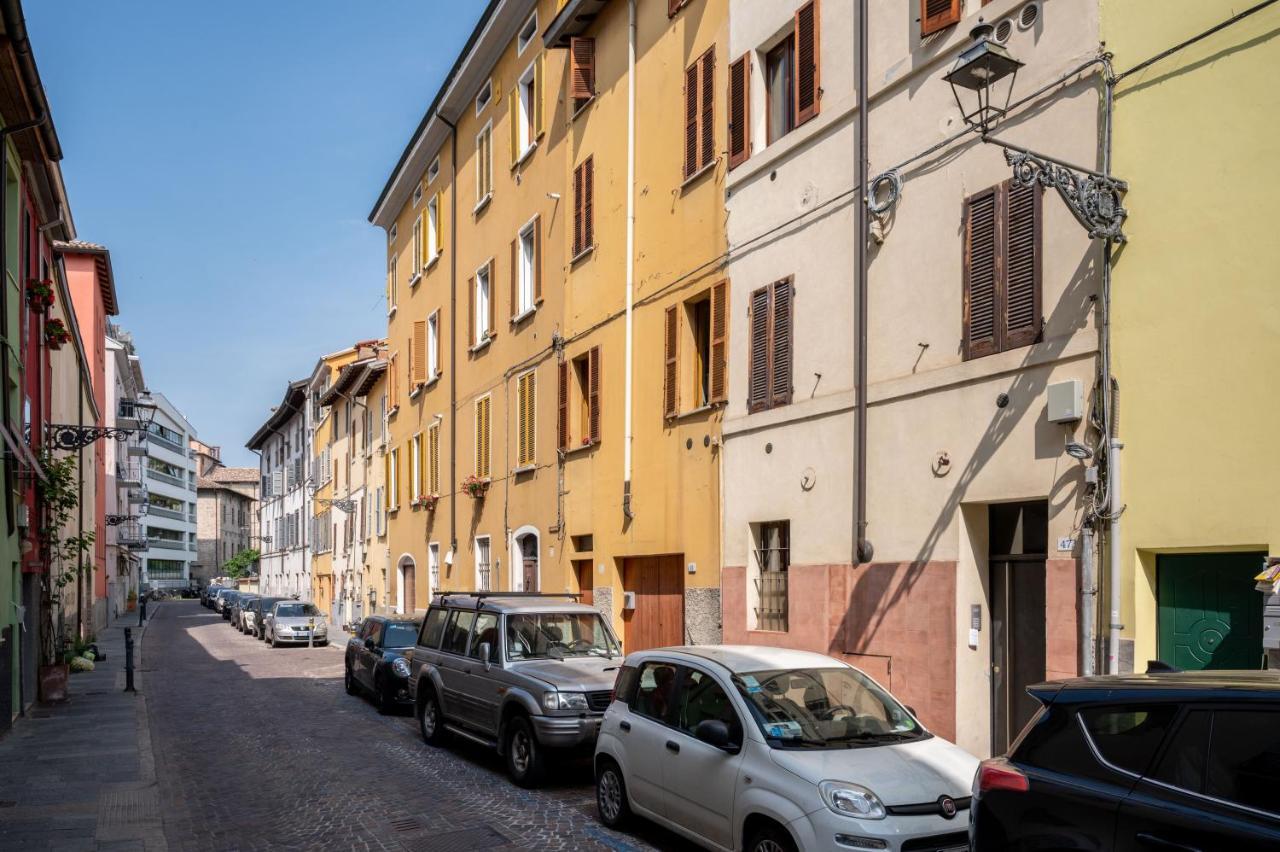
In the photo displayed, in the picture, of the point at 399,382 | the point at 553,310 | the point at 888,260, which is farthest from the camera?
the point at 399,382

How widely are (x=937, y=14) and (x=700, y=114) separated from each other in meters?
4.80

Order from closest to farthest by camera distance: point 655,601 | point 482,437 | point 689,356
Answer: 1. point 689,356
2. point 655,601
3. point 482,437

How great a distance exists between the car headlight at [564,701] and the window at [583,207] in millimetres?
9486

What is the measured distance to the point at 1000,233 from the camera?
33.5 feet

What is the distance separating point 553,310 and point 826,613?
389 inches

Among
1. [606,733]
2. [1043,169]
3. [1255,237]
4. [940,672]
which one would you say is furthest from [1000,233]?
[606,733]

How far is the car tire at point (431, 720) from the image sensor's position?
45.1 ft

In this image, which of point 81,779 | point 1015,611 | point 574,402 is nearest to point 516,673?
point 81,779

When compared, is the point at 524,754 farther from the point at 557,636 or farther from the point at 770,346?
the point at 770,346

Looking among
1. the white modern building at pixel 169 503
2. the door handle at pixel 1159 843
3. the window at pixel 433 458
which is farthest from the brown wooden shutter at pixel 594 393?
the white modern building at pixel 169 503

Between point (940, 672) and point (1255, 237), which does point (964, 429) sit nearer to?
point (940, 672)

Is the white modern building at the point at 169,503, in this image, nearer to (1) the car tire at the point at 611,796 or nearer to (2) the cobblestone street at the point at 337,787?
(2) the cobblestone street at the point at 337,787

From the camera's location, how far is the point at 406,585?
32.0m

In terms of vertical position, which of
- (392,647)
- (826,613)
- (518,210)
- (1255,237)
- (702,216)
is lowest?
(392,647)
